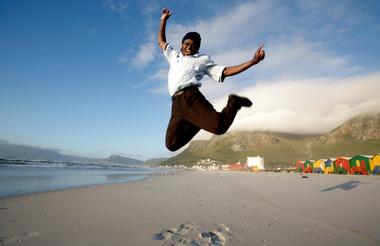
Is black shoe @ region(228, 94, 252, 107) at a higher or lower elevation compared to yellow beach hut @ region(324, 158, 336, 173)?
lower

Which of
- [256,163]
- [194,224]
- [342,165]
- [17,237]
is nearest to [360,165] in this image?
[342,165]

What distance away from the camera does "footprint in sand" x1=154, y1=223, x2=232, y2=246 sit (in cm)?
445

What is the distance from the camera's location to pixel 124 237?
4.84 meters

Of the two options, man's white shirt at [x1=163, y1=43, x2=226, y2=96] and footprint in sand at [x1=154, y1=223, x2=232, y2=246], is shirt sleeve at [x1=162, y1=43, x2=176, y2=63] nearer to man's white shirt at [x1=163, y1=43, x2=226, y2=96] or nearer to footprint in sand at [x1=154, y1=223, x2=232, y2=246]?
man's white shirt at [x1=163, y1=43, x2=226, y2=96]

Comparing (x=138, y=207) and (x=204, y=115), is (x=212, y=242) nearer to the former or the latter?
(x=204, y=115)

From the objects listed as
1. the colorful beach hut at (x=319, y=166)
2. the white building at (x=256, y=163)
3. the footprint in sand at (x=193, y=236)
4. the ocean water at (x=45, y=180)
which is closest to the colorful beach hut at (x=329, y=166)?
the colorful beach hut at (x=319, y=166)

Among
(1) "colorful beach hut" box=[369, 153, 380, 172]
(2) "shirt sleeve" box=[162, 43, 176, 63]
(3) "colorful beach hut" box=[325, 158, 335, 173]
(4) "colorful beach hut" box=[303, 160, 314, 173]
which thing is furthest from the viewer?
(4) "colorful beach hut" box=[303, 160, 314, 173]

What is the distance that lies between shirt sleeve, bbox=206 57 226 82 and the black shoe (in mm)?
381

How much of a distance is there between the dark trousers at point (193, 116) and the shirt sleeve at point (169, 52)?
98 cm

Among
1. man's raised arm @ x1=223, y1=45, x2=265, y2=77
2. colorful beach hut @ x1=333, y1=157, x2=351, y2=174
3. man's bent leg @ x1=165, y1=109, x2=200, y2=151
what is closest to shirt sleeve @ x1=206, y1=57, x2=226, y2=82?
man's raised arm @ x1=223, y1=45, x2=265, y2=77

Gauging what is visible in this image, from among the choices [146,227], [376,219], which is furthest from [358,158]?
[146,227]

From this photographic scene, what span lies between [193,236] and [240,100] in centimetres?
259

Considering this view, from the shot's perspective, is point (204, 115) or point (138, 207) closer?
point (204, 115)

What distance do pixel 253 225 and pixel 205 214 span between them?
1468 millimetres
